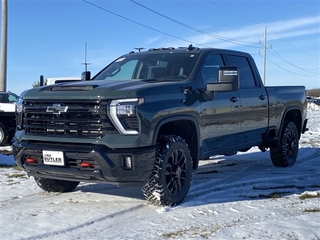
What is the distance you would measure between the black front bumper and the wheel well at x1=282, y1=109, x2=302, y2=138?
4.57 meters

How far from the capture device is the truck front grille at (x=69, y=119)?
478 cm

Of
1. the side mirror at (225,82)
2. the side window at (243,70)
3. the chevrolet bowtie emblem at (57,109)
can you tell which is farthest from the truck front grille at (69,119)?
the side window at (243,70)

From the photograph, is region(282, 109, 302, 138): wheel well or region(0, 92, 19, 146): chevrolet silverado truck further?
region(0, 92, 19, 146): chevrolet silverado truck

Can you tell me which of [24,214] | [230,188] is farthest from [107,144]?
[230,188]

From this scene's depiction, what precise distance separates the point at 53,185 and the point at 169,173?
1.76 meters

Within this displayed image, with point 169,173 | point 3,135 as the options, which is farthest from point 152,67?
point 3,135

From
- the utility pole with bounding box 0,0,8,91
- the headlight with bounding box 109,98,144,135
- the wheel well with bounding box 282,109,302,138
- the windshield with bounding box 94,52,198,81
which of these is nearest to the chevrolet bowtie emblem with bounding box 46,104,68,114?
the headlight with bounding box 109,98,144,135

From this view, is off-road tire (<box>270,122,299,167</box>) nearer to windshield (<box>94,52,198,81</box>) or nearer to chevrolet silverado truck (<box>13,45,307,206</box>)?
chevrolet silverado truck (<box>13,45,307,206</box>)

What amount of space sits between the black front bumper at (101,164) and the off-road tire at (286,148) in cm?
403

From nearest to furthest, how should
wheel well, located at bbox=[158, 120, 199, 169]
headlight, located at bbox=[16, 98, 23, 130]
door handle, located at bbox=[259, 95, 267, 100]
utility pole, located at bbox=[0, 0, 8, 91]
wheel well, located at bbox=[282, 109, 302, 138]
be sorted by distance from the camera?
headlight, located at bbox=[16, 98, 23, 130] → wheel well, located at bbox=[158, 120, 199, 169] → door handle, located at bbox=[259, 95, 267, 100] → wheel well, located at bbox=[282, 109, 302, 138] → utility pole, located at bbox=[0, 0, 8, 91]

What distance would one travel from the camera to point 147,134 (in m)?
4.83

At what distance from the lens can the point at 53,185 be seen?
6.08 meters

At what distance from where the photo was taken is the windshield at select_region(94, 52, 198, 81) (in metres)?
6.14

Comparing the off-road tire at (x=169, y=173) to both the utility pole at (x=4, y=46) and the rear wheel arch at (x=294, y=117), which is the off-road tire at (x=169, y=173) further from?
the utility pole at (x=4, y=46)
